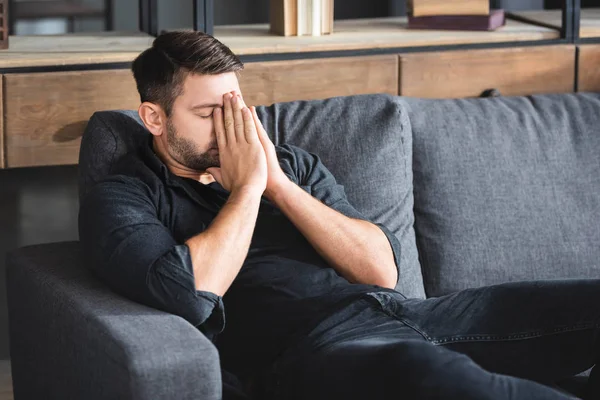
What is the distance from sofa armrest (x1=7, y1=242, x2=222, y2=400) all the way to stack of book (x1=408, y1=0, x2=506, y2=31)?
1224mm

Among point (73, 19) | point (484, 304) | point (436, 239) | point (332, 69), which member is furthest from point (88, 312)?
point (73, 19)

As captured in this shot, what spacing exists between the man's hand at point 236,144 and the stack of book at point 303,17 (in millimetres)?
750

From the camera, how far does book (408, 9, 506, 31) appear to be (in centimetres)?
303

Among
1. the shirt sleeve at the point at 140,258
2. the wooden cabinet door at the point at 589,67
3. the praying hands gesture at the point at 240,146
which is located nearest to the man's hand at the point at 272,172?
the praying hands gesture at the point at 240,146

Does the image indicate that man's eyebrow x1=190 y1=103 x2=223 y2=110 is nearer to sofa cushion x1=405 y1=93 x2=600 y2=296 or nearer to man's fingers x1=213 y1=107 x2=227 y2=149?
man's fingers x1=213 y1=107 x2=227 y2=149

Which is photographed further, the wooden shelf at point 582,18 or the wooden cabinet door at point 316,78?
the wooden shelf at point 582,18

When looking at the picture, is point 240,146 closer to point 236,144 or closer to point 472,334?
point 236,144

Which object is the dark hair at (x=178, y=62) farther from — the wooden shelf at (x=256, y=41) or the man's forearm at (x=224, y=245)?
the wooden shelf at (x=256, y=41)

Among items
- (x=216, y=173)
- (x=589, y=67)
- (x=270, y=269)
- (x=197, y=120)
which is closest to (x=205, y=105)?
(x=197, y=120)

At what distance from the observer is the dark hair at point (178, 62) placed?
2.23m

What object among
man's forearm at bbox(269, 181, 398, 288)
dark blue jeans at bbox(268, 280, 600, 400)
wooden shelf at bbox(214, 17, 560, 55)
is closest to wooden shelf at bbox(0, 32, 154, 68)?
wooden shelf at bbox(214, 17, 560, 55)

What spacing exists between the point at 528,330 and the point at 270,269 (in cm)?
52

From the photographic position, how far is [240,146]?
2.22m

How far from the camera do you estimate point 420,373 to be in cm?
182
